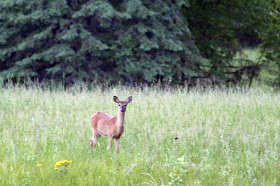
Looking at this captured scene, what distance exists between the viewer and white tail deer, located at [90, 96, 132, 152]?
22.5 feet

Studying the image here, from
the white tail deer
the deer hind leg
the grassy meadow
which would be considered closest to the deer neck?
the white tail deer

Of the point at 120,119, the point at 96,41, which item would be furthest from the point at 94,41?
the point at 120,119

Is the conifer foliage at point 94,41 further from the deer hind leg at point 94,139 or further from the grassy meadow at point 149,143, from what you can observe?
the deer hind leg at point 94,139

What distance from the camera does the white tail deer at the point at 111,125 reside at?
685 centimetres

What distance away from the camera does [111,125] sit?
7.05 m

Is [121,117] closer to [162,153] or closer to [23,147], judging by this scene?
[162,153]

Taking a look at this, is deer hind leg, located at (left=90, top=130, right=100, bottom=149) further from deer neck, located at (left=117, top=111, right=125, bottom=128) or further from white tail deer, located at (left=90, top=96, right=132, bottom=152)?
deer neck, located at (left=117, top=111, right=125, bottom=128)

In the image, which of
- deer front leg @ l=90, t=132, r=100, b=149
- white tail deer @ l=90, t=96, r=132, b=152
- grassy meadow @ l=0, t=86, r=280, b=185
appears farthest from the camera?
deer front leg @ l=90, t=132, r=100, b=149

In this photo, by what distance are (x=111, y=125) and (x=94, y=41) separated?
29.6 feet

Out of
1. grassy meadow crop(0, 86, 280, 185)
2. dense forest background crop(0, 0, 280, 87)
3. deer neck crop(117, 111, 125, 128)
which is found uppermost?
dense forest background crop(0, 0, 280, 87)

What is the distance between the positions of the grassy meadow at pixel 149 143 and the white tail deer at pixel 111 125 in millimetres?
219

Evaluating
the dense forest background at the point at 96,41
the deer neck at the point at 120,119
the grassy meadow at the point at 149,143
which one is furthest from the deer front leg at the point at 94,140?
the dense forest background at the point at 96,41

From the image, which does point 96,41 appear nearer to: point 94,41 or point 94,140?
point 94,41

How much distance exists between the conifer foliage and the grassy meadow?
481cm
